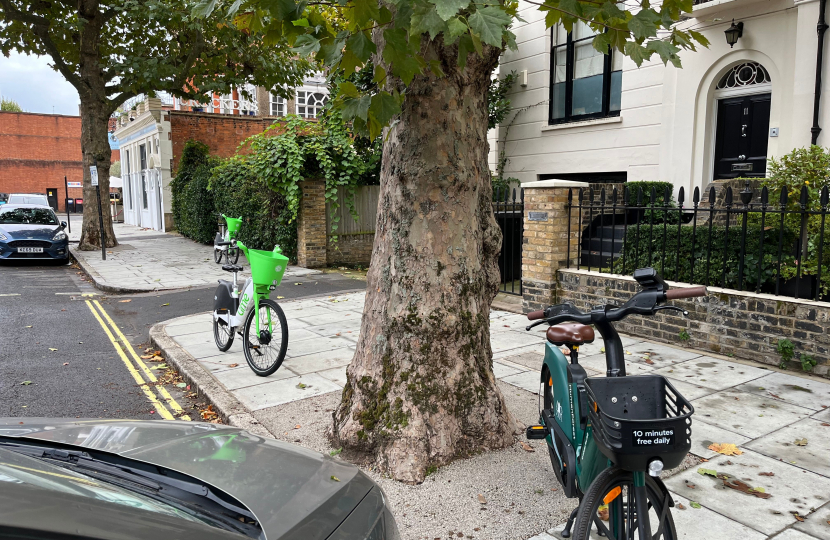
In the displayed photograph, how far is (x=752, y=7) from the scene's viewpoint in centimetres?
1104

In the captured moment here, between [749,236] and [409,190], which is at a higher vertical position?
[409,190]

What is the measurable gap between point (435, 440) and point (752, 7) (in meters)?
10.9

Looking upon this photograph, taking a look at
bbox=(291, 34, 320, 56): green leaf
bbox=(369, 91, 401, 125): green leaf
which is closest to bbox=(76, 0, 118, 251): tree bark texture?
bbox=(291, 34, 320, 56): green leaf

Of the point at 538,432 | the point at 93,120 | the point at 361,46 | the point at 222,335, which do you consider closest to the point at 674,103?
the point at 222,335

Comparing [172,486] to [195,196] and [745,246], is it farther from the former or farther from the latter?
[195,196]

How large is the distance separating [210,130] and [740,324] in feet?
80.9

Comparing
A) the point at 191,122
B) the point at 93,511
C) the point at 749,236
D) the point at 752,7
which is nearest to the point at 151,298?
the point at 749,236

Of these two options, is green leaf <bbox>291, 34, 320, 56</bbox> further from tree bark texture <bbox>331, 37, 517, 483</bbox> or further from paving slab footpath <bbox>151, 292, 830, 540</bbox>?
paving slab footpath <bbox>151, 292, 830, 540</bbox>

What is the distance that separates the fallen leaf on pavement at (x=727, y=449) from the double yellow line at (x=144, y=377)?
4142mm

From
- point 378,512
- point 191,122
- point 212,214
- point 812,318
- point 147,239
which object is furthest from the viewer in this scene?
point 191,122

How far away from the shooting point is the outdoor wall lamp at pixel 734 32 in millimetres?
11116

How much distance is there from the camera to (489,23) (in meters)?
2.51

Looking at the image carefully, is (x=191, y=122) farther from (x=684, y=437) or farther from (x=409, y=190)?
(x=684, y=437)

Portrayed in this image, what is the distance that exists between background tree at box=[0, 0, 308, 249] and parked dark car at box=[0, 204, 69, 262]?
1841 mm
